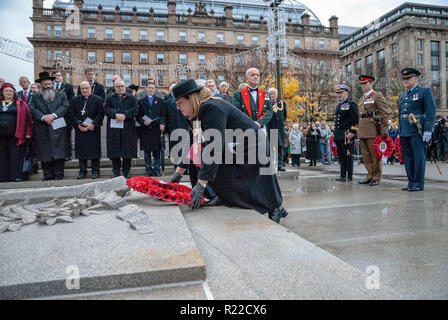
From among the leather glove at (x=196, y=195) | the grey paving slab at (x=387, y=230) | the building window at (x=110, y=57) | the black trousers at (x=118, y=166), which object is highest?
the building window at (x=110, y=57)

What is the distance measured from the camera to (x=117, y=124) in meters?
7.59

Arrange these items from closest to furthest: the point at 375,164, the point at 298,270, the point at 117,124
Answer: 1. the point at 298,270
2. the point at 375,164
3. the point at 117,124

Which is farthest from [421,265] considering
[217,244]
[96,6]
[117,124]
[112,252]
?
[96,6]

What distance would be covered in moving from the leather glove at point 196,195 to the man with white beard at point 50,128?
204 inches

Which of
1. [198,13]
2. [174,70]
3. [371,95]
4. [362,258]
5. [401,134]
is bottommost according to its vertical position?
[362,258]

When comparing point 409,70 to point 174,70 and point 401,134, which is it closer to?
point 401,134

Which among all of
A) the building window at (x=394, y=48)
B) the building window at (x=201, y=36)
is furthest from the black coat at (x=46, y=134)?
the building window at (x=394, y=48)

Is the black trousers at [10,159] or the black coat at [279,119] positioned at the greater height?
the black coat at [279,119]

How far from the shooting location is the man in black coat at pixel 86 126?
7.50 meters

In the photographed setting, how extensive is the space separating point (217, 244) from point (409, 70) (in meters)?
5.96

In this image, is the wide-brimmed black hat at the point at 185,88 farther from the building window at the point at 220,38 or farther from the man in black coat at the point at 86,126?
the building window at the point at 220,38

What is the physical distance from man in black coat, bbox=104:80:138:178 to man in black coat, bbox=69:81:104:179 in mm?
278

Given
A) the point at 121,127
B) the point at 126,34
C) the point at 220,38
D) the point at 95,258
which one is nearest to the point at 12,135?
the point at 121,127

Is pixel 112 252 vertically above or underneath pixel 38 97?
underneath
